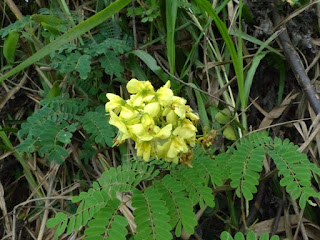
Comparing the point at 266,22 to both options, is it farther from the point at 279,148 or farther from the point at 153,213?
the point at 153,213

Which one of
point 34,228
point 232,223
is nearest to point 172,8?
point 232,223

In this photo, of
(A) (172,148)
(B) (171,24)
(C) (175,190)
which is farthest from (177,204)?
(B) (171,24)

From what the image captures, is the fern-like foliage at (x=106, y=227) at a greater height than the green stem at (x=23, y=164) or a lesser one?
lesser

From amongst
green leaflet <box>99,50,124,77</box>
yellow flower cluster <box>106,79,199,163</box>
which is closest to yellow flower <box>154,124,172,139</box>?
yellow flower cluster <box>106,79,199,163</box>

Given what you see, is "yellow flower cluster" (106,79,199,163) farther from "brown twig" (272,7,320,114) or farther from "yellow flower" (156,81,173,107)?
→ "brown twig" (272,7,320,114)

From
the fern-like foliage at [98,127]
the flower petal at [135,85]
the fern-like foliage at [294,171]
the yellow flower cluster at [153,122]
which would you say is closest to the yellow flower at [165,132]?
the yellow flower cluster at [153,122]

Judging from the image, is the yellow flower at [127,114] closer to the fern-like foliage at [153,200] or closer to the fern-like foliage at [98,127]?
the fern-like foliage at [153,200]

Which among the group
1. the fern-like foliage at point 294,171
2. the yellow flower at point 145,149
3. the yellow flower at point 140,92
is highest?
the yellow flower at point 140,92

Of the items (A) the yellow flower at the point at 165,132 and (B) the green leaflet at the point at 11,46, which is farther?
(B) the green leaflet at the point at 11,46
